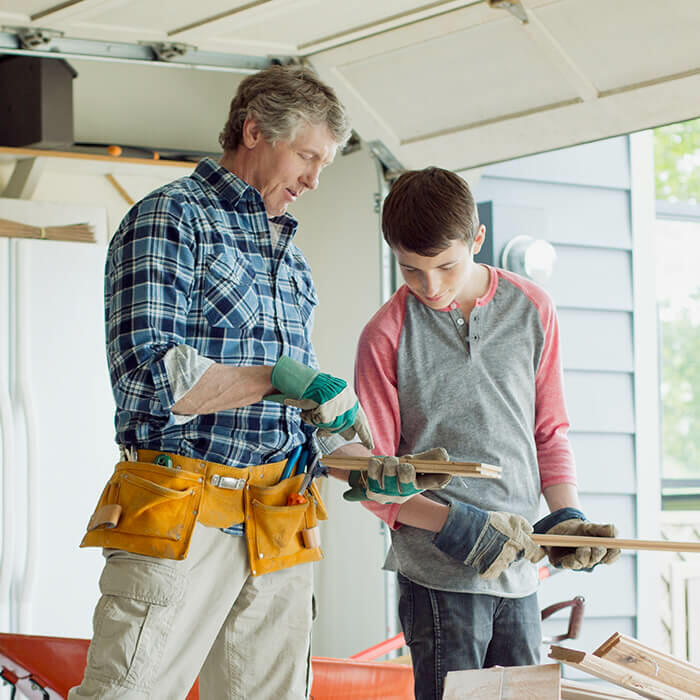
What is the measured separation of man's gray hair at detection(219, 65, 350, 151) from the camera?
194 cm

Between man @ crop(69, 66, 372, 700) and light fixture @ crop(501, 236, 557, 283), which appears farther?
light fixture @ crop(501, 236, 557, 283)

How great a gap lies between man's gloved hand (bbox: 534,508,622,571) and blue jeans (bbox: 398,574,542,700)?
14 centimetres

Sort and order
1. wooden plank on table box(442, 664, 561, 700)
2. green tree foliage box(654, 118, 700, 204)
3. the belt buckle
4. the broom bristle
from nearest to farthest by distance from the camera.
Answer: wooden plank on table box(442, 664, 561, 700) < the belt buckle < the broom bristle < green tree foliage box(654, 118, 700, 204)

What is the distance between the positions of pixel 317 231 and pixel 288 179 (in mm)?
2386

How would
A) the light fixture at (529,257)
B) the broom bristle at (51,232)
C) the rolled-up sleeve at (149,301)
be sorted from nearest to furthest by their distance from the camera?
1. the rolled-up sleeve at (149,301)
2. the broom bristle at (51,232)
3. the light fixture at (529,257)

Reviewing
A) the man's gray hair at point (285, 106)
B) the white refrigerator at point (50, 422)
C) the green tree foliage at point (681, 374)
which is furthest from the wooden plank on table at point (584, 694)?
the green tree foliage at point (681, 374)

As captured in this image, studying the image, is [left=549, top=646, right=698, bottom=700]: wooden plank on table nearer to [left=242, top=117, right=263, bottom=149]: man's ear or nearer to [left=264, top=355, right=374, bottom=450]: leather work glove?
[left=264, top=355, right=374, bottom=450]: leather work glove

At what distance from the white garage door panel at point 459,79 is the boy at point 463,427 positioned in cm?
101

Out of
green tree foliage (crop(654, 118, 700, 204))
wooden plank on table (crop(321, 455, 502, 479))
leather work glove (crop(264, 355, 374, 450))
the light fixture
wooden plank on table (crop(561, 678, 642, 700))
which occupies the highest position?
green tree foliage (crop(654, 118, 700, 204))

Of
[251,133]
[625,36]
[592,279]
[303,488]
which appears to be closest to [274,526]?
[303,488]

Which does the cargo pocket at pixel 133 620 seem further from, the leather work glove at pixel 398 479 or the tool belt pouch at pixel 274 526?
the leather work glove at pixel 398 479

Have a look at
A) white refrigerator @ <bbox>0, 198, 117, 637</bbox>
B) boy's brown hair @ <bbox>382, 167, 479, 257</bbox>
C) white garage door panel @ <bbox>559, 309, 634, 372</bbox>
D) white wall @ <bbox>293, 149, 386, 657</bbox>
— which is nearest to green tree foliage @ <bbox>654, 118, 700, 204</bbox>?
white garage door panel @ <bbox>559, 309, 634, 372</bbox>

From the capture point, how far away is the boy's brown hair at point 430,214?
1885 mm

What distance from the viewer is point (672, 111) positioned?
2.68 metres
